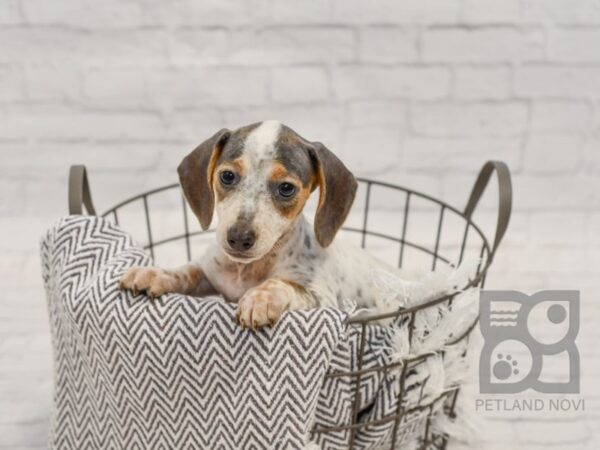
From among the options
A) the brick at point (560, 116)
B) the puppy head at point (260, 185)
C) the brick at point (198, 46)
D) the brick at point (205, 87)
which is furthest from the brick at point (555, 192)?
the puppy head at point (260, 185)

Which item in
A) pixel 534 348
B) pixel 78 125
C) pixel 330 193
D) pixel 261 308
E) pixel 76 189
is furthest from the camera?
pixel 78 125

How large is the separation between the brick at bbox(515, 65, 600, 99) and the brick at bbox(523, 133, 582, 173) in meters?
0.11

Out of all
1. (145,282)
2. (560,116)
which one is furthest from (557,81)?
(145,282)

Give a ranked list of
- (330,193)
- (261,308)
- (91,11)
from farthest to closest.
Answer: (91,11) < (330,193) < (261,308)

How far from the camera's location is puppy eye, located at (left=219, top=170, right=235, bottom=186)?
120 cm

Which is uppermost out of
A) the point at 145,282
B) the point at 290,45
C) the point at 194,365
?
the point at 290,45

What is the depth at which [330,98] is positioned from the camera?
82.0 inches

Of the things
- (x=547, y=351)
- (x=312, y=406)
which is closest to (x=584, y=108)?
(x=547, y=351)

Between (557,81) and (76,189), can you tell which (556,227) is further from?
(76,189)

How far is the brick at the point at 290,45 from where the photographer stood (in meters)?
2.03

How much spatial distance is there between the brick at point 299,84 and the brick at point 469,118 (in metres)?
0.25

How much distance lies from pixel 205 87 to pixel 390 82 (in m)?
0.47

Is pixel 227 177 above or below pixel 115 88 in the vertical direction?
below

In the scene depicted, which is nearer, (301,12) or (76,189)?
(76,189)
